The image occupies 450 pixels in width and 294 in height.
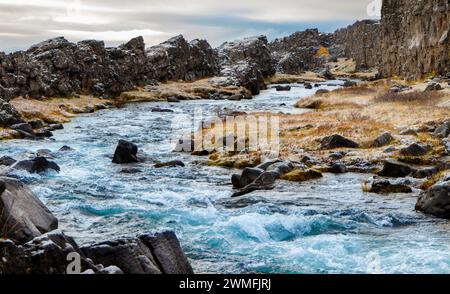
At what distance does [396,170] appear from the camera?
29.2 metres

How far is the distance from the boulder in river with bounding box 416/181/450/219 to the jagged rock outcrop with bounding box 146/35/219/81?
355 ft

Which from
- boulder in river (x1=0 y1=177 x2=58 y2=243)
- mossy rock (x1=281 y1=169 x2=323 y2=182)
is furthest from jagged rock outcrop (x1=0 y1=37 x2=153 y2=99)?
boulder in river (x1=0 y1=177 x2=58 y2=243)

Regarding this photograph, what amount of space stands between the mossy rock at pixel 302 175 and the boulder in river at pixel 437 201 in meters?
8.29

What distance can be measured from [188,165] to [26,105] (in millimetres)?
43172

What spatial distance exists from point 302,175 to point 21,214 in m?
18.7

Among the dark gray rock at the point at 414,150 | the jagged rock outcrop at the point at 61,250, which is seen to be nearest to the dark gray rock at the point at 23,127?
the dark gray rock at the point at 414,150

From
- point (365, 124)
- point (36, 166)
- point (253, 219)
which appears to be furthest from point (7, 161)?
point (365, 124)

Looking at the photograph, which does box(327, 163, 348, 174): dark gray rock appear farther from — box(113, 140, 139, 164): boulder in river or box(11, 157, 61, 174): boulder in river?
box(11, 157, 61, 174): boulder in river

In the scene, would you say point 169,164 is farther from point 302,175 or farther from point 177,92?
point 177,92

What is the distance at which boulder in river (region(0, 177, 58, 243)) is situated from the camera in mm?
13414

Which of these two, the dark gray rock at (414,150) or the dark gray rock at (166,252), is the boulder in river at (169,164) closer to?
the dark gray rock at (414,150)

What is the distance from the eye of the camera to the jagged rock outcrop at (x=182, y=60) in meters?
131

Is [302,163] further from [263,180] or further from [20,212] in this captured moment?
[20,212]
